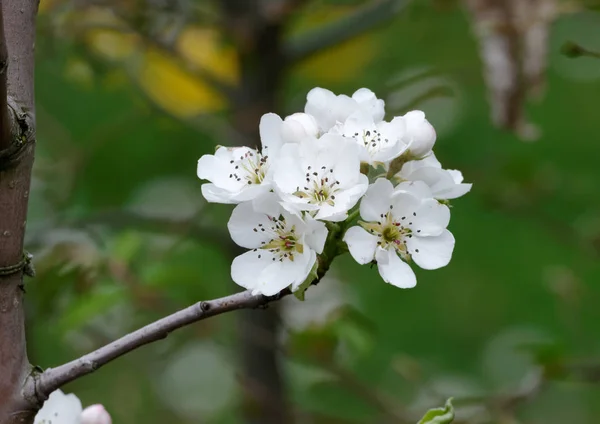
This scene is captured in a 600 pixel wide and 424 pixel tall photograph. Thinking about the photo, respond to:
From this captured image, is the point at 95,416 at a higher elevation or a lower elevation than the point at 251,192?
lower

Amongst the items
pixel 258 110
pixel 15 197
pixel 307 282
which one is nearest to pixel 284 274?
pixel 307 282

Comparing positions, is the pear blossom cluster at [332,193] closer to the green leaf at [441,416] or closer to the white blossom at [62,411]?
the green leaf at [441,416]

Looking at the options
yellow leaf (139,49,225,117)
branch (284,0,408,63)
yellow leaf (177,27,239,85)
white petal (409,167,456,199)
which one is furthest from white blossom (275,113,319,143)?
yellow leaf (139,49,225,117)

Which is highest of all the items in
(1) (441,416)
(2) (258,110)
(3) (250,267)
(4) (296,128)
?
(2) (258,110)

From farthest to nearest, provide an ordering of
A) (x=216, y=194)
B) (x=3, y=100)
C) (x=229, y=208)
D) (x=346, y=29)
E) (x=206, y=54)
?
(x=229, y=208), (x=206, y=54), (x=346, y=29), (x=216, y=194), (x=3, y=100)

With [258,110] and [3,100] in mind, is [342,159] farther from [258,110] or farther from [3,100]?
[258,110]

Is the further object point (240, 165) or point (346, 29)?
point (346, 29)

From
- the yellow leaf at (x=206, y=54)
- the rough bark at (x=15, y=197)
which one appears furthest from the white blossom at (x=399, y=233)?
the yellow leaf at (x=206, y=54)
